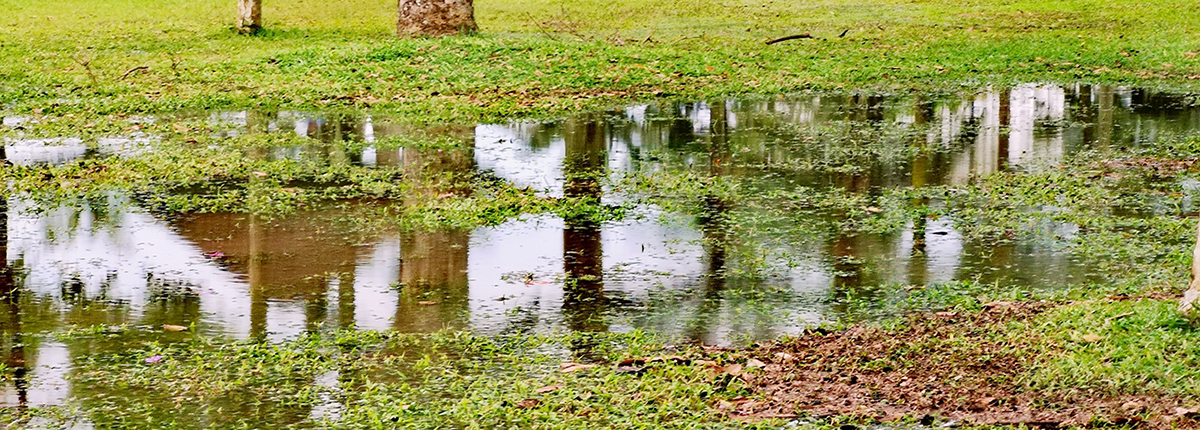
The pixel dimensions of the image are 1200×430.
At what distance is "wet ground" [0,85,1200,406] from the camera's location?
7.52 meters

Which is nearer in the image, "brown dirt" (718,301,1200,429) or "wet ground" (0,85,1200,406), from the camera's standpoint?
"brown dirt" (718,301,1200,429)

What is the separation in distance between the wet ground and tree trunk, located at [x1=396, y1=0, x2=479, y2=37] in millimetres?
8282

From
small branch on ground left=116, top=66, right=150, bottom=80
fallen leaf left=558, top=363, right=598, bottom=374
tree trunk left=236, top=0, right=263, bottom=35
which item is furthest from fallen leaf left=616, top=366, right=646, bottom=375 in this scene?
tree trunk left=236, top=0, right=263, bottom=35

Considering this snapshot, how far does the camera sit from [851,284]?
8039 mm

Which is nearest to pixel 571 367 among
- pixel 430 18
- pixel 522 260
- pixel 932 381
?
pixel 932 381

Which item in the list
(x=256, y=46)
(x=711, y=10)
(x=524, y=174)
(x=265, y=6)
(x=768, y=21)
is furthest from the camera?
(x=265, y=6)

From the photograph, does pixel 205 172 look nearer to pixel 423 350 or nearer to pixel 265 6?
pixel 423 350

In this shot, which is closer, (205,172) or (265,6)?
(205,172)

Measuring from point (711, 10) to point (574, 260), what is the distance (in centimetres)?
2193

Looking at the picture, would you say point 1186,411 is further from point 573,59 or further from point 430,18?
point 430,18

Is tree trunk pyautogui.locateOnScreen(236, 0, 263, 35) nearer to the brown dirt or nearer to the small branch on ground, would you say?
the small branch on ground

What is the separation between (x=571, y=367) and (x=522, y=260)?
7.33ft

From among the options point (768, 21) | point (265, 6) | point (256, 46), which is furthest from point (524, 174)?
point (265, 6)

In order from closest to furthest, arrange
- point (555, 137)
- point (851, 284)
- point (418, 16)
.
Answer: point (851, 284) < point (555, 137) < point (418, 16)
